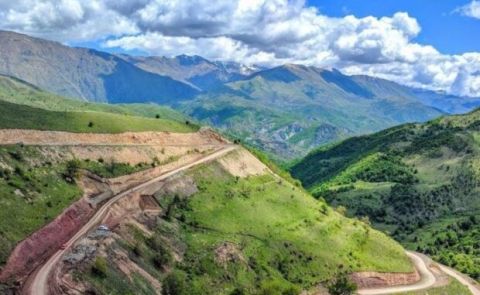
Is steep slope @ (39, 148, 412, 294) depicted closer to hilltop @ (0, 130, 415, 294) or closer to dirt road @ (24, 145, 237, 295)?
hilltop @ (0, 130, 415, 294)

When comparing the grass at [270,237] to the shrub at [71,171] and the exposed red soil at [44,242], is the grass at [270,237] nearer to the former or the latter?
the exposed red soil at [44,242]

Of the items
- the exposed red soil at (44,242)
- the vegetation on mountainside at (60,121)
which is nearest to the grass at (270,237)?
the exposed red soil at (44,242)

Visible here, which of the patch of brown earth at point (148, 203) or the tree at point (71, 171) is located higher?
the tree at point (71, 171)

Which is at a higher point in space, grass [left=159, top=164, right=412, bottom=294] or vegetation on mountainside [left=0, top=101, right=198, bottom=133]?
vegetation on mountainside [left=0, top=101, right=198, bottom=133]

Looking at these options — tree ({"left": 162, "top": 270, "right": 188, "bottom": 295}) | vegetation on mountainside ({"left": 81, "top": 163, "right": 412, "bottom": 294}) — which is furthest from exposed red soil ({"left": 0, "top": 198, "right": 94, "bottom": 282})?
tree ({"left": 162, "top": 270, "right": 188, "bottom": 295})

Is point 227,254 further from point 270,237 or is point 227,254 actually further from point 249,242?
point 270,237

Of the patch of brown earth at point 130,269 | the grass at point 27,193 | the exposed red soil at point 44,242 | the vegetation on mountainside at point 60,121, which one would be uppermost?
the vegetation on mountainside at point 60,121

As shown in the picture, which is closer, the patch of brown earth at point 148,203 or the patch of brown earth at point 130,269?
the patch of brown earth at point 130,269

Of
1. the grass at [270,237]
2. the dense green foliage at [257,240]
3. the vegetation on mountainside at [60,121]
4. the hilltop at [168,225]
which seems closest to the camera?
the hilltop at [168,225]
